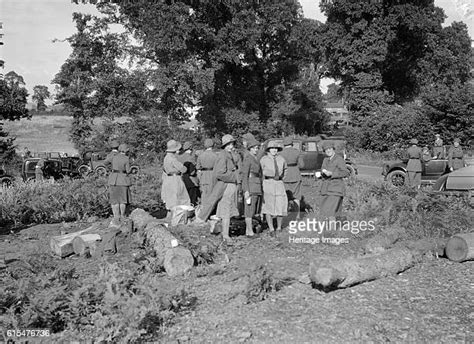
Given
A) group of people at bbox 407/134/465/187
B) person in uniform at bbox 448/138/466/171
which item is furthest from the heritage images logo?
person in uniform at bbox 448/138/466/171

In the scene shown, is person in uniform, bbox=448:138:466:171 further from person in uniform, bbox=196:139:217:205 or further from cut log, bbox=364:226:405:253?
person in uniform, bbox=196:139:217:205

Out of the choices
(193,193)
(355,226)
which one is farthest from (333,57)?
(355,226)

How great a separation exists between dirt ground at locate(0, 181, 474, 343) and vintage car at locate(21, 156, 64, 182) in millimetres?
13438

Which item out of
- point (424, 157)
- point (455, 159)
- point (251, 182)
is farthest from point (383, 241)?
A: point (455, 159)

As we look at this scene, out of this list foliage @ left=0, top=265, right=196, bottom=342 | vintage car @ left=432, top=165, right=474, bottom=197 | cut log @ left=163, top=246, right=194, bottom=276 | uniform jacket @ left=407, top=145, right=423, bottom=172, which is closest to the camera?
foliage @ left=0, top=265, right=196, bottom=342

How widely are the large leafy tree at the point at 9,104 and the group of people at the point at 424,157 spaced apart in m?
18.6

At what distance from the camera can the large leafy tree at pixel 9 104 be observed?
2227cm

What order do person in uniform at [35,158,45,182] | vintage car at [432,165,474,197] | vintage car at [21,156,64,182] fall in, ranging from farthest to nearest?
vintage car at [21,156,64,182]
person in uniform at [35,158,45,182]
vintage car at [432,165,474,197]

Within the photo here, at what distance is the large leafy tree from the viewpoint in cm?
2227

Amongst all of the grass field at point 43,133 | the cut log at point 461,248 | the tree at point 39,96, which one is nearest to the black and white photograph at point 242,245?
the cut log at point 461,248

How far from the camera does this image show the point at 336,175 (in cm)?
739

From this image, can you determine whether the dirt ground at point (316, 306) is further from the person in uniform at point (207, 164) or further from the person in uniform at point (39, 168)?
the person in uniform at point (39, 168)

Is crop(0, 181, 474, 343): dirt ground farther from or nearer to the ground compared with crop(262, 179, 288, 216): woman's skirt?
nearer to the ground

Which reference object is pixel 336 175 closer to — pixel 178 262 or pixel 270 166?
pixel 270 166
